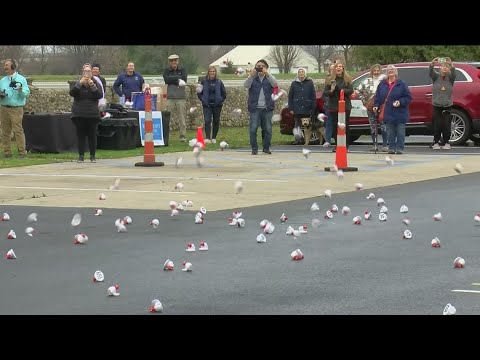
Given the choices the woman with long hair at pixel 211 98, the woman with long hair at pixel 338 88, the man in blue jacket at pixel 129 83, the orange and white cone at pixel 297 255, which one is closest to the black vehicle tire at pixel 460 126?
the woman with long hair at pixel 338 88

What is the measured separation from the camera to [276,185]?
14867 mm

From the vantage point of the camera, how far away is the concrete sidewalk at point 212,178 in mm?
13211

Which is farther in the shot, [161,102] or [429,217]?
[161,102]

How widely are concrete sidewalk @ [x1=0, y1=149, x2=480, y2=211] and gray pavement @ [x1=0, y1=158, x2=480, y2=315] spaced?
22 centimetres

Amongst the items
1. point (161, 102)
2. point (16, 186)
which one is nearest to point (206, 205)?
point (16, 186)

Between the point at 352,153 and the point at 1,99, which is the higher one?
the point at 1,99

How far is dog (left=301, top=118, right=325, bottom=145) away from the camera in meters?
23.3

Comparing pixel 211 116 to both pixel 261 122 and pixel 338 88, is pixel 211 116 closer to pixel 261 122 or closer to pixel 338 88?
pixel 261 122

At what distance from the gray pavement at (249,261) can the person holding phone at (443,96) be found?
8.27 meters

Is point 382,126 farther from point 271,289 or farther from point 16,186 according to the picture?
point 271,289

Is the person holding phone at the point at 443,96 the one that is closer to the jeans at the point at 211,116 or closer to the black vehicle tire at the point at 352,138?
the black vehicle tire at the point at 352,138

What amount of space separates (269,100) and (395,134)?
8.77ft
